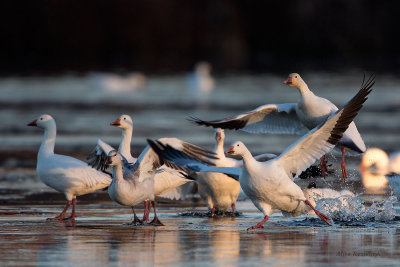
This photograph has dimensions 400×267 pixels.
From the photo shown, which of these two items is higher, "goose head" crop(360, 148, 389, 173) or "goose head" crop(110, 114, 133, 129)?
"goose head" crop(110, 114, 133, 129)

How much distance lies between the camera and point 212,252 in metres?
9.45

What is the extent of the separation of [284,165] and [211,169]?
936 mm

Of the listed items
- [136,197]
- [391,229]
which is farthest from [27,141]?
[391,229]

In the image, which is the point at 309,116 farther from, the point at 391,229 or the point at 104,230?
the point at 104,230

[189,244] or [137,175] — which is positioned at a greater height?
[137,175]

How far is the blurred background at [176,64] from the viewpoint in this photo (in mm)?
23469

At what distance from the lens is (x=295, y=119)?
15.0 m

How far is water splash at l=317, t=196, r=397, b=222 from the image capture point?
1195 cm

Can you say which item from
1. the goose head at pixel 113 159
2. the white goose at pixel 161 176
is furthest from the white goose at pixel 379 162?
the goose head at pixel 113 159

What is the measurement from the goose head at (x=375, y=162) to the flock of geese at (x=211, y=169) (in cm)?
235

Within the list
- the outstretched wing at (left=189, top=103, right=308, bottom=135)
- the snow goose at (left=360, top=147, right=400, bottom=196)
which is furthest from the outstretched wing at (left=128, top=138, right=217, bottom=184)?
the snow goose at (left=360, top=147, right=400, bottom=196)

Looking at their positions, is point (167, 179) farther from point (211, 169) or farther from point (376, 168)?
point (376, 168)

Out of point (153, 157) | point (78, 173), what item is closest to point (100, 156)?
point (78, 173)

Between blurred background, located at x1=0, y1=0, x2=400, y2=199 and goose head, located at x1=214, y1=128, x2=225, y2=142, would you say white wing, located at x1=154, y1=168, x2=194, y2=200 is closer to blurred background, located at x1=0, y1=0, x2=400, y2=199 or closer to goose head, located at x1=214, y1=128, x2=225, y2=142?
goose head, located at x1=214, y1=128, x2=225, y2=142
